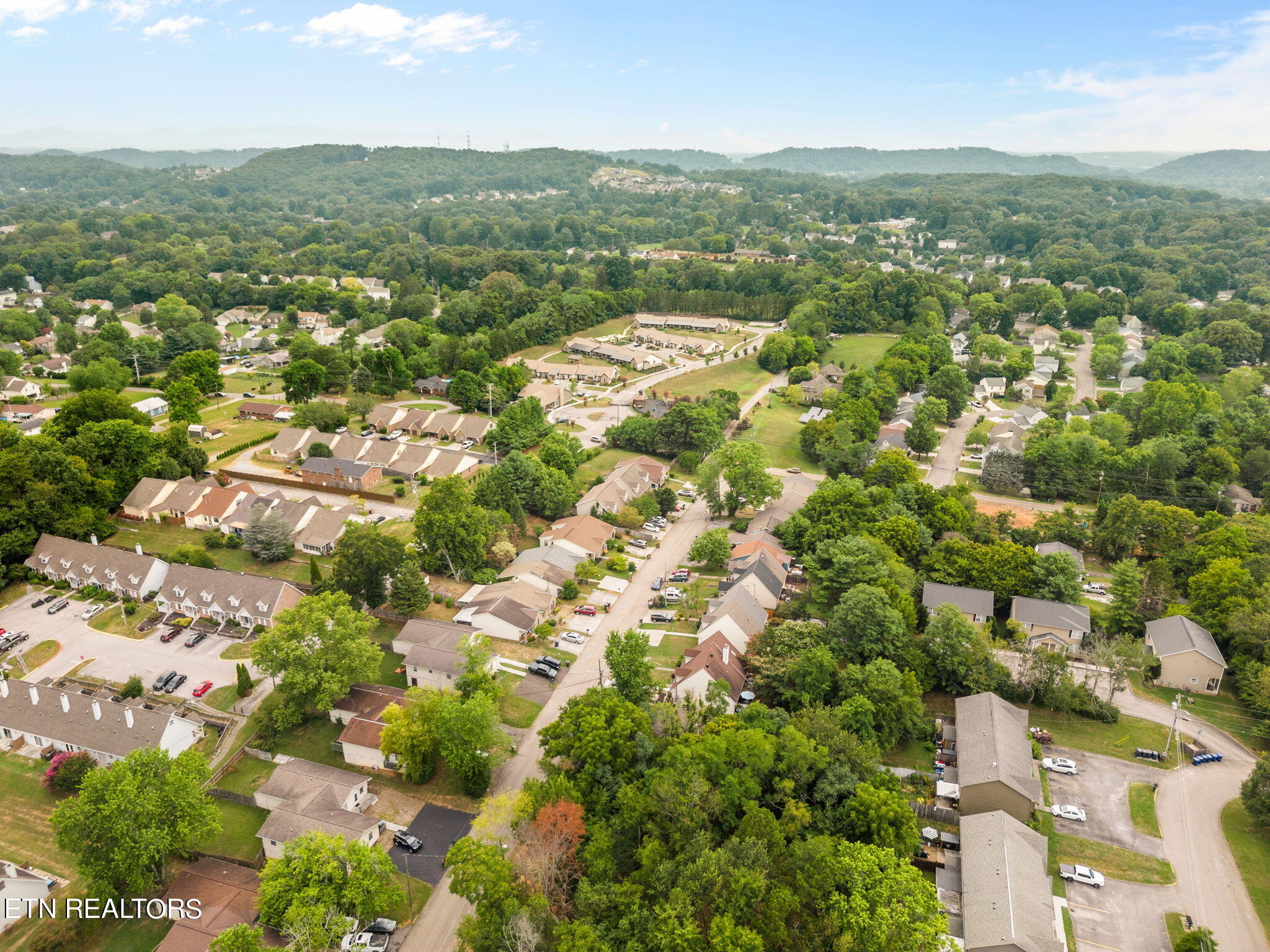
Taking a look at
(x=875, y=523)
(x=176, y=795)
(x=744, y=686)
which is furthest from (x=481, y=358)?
(x=176, y=795)

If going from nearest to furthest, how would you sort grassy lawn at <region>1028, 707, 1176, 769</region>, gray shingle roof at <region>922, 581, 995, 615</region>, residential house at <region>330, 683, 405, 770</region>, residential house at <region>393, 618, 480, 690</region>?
residential house at <region>330, 683, 405, 770</region>
grassy lawn at <region>1028, 707, 1176, 769</region>
residential house at <region>393, 618, 480, 690</region>
gray shingle roof at <region>922, 581, 995, 615</region>

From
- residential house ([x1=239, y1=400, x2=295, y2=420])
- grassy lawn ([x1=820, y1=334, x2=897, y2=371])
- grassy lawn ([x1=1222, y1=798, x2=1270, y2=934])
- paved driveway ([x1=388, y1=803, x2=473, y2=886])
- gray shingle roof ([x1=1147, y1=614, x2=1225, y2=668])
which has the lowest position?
paved driveway ([x1=388, y1=803, x2=473, y2=886])

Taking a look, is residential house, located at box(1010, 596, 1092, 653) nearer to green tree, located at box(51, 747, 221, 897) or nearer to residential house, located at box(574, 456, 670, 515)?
residential house, located at box(574, 456, 670, 515)

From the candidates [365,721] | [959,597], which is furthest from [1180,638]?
[365,721]

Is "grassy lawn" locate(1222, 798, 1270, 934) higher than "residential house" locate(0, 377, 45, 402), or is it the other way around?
"residential house" locate(0, 377, 45, 402)

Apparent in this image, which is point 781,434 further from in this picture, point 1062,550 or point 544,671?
point 544,671

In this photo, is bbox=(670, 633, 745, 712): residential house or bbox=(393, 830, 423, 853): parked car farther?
bbox=(670, 633, 745, 712): residential house

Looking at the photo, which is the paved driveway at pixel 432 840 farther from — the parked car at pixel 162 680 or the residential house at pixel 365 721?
the parked car at pixel 162 680

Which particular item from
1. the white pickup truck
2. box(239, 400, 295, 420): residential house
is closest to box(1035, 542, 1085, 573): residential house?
the white pickup truck

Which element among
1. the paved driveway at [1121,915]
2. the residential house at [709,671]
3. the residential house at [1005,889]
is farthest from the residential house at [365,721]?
the paved driveway at [1121,915]
